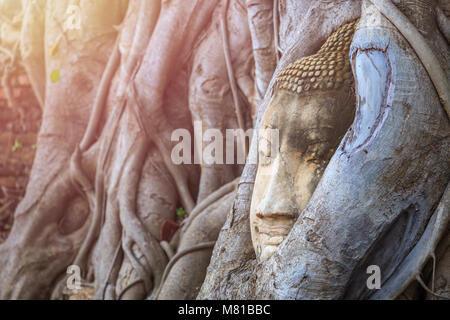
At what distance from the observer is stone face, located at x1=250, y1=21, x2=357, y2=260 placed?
163 centimetres

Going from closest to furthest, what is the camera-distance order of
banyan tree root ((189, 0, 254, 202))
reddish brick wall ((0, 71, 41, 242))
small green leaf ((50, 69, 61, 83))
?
banyan tree root ((189, 0, 254, 202)), small green leaf ((50, 69, 61, 83)), reddish brick wall ((0, 71, 41, 242))

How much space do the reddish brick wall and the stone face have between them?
2885 mm

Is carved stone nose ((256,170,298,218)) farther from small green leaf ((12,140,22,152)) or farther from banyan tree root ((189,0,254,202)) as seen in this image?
small green leaf ((12,140,22,152))

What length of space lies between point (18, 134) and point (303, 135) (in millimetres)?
3111

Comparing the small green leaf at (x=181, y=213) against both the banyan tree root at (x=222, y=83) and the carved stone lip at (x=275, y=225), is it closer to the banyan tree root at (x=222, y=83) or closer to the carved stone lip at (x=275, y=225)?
the banyan tree root at (x=222, y=83)

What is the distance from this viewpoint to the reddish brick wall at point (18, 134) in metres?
4.09

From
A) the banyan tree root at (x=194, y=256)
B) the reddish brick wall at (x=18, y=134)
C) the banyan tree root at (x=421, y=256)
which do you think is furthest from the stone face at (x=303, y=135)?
the reddish brick wall at (x=18, y=134)

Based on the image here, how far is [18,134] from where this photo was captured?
4156mm

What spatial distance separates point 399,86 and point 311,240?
18.5 inches

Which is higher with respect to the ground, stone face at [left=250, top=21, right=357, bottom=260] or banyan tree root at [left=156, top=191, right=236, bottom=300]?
stone face at [left=250, top=21, right=357, bottom=260]

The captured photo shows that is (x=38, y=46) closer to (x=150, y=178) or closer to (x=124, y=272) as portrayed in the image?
(x=150, y=178)

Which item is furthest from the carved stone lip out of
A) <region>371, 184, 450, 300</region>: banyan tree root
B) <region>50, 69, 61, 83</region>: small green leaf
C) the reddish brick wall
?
the reddish brick wall

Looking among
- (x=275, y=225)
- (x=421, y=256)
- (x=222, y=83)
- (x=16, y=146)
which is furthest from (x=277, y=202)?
(x=16, y=146)

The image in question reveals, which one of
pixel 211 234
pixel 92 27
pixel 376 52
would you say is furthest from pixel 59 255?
pixel 376 52
